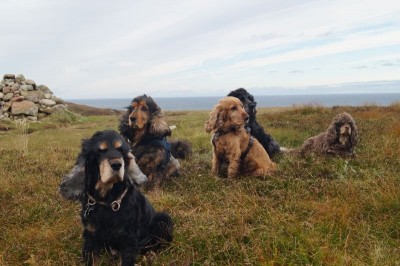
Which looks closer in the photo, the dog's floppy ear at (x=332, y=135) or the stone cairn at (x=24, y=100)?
the dog's floppy ear at (x=332, y=135)

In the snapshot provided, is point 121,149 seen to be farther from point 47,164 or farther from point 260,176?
point 47,164

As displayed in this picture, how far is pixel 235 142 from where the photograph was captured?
817 centimetres

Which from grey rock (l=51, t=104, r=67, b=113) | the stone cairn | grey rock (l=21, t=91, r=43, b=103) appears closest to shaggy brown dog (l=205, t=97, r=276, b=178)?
the stone cairn

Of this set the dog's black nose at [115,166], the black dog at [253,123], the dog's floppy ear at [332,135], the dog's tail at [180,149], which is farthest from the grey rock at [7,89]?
the dog's black nose at [115,166]

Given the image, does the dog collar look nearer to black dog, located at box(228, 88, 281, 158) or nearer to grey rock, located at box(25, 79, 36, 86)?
black dog, located at box(228, 88, 281, 158)

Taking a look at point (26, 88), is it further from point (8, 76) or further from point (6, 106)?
point (6, 106)

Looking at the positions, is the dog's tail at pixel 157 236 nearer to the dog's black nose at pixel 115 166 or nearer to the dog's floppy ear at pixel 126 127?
the dog's black nose at pixel 115 166

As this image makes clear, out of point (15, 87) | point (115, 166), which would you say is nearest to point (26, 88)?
point (15, 87)

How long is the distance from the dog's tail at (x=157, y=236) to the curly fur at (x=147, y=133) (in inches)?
110

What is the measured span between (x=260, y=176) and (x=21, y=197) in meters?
4.30

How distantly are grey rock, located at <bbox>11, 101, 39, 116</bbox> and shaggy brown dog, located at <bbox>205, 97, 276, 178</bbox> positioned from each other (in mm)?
22133

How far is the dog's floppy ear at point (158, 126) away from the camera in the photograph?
7.61 metres

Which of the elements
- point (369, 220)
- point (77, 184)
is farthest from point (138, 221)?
point (369, 220)

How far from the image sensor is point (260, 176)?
805cm
